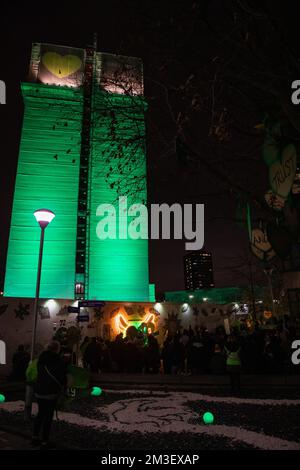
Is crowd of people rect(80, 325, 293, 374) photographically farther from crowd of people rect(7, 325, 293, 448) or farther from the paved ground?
the paved ground

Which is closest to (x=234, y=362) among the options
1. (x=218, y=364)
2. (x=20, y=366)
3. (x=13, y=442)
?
(x=218, y=364)

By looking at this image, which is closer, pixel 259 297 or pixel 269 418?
pixel 269 418

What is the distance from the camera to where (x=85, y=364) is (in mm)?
14547

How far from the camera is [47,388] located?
230 inches

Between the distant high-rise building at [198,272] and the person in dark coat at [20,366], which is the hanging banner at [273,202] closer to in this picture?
the person in dark coat at [20,366]

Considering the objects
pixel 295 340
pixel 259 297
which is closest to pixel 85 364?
pixel 295 340

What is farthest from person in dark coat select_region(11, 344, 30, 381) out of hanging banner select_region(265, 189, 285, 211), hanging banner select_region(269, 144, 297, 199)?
hanging banner select_region(269, 144, 297, 199)

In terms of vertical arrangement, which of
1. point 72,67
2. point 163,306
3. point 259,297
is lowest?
point 163,306

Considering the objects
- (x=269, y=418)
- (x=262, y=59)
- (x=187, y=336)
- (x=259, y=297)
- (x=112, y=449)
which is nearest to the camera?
(x=112, y=449)

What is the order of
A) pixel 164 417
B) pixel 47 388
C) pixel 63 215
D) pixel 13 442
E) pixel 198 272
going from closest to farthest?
pixel 47 388 → pixel 13 442 → pixel 164 417 → pixel 63 215 → pixel 198 272

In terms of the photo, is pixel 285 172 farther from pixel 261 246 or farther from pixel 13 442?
pixel 13 442

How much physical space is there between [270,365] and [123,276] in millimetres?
16502
